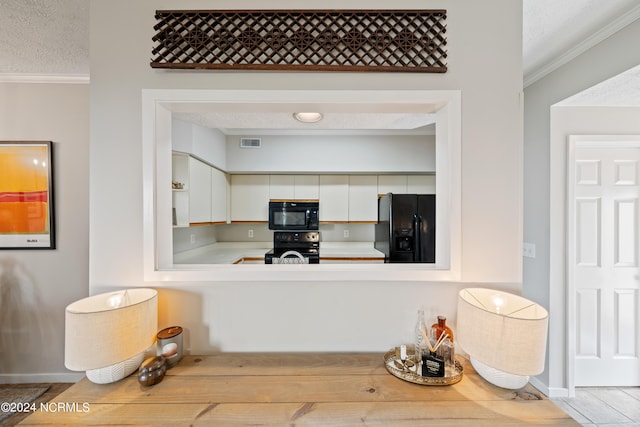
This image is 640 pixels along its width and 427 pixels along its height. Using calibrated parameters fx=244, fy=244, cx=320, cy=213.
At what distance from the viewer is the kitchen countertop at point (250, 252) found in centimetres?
264

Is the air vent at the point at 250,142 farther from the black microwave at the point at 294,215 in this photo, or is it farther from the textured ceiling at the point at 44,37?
the textured ceiling at the point at 44,37

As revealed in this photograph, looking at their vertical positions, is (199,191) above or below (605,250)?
above

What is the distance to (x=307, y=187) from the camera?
3.38m

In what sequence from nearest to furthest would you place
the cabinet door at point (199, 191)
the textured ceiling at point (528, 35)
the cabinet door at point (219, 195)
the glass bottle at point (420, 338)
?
the glass bottle at point (420, 338)
the textured ceiling at point (528, 35)
the cabinet door at point (199, 191)
the cabinet door at point (219, 195)

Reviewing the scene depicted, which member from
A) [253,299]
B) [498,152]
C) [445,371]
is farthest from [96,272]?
[498,152]

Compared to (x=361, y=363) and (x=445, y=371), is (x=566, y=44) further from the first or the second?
(x=361, y=363)

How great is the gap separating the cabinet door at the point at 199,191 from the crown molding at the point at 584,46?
3026 millimetres

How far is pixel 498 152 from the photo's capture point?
115 centimetres

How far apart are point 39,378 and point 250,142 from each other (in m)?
2.96

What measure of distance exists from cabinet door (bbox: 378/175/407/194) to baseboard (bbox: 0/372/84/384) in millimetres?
3620

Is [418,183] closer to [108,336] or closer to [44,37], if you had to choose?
[108,336]

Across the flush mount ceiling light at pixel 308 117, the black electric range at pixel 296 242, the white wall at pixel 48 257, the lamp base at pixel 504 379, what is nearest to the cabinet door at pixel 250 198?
the black electric range at pixel 296 242

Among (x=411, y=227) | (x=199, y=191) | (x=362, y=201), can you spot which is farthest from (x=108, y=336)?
(x=362, y=201)

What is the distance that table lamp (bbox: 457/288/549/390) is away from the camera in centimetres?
85
